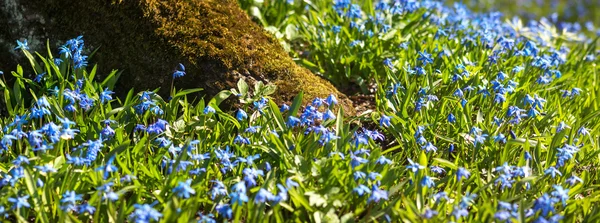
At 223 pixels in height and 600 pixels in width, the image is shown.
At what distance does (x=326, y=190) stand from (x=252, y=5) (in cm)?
270

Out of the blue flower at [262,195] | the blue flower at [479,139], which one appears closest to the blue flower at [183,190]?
the blue flower at [262,195]

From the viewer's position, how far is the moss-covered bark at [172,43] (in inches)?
184

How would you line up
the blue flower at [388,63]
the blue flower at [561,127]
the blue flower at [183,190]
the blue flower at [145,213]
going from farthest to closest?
the blue flower at [388,63] < the blue flower at [561,127] < the blue flower at [183,190] < the blue flower at [145,213]

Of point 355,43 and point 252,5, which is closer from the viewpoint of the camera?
point 355,43

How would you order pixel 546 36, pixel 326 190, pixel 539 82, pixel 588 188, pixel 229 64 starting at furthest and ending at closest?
pixel 546 36 → pixel 539 82 → pixel 229 64 → pixel 588 188 → pixel 326 190

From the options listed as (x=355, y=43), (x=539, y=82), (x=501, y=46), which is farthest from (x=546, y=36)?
(x=355, y=43)

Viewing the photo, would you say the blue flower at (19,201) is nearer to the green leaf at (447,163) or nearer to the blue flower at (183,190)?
the blue flower at (183,190)

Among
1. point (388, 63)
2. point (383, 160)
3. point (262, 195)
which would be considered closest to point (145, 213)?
point (262, 195)

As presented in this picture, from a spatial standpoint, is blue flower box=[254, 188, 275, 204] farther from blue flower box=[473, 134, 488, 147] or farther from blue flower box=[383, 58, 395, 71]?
blue flower box=[383, 58, 395, 71]

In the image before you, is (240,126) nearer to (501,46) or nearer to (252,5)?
(252,5)

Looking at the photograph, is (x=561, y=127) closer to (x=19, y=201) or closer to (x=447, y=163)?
(x=447, y=163)

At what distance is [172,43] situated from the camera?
4703mm

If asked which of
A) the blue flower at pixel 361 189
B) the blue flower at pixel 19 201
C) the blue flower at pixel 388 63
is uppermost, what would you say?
the blue flower at pixel 388 63

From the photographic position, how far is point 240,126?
4125mm
